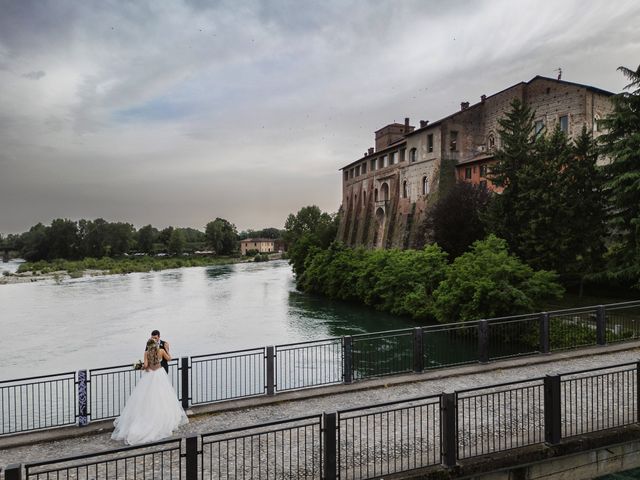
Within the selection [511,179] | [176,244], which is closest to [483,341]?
[511,179]

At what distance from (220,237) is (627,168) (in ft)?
413

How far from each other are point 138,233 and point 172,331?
449 feet

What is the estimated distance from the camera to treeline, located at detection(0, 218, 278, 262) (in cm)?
12594

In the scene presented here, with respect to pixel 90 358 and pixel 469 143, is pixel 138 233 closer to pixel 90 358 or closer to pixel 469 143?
pixel 469 143

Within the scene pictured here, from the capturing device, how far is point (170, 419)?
7.85 metres

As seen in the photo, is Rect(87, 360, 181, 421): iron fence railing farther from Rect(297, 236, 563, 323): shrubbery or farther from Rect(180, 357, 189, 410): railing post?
Rect(297, 236, 563, 323): shrubbery

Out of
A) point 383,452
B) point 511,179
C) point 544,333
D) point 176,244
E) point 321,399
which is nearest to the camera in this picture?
point 383,452

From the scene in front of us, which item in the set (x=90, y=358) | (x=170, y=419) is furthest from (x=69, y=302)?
(x=170, y=419)

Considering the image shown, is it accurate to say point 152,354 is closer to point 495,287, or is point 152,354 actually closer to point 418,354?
point 418,354

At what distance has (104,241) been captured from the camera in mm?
130125

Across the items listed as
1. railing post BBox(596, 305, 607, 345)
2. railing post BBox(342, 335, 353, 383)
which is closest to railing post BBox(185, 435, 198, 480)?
railing post BBox(342, 335, 353, 383)

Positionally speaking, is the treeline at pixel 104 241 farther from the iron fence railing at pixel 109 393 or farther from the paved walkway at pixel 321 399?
the paved walkway at pixel 321 399

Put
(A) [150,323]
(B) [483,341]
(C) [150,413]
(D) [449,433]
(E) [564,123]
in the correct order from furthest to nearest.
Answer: (E) [564,123], (A) [150,323], (B) [483,341], (C) [150,413], (D) [449,433]

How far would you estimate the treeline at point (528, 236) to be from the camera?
22.5m
